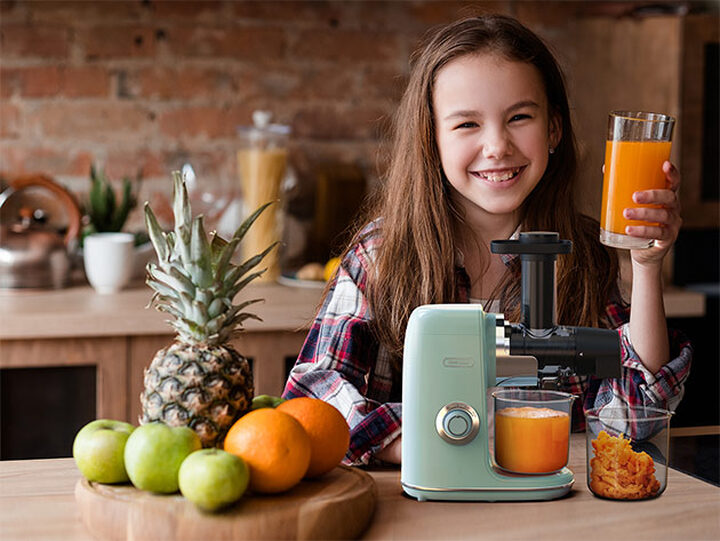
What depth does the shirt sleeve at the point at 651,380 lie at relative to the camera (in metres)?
1.45

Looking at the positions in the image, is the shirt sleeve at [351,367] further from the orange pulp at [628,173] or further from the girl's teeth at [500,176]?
the orange pulp at [628,173]

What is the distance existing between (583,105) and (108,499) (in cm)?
226

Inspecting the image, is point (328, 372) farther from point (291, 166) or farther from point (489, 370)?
point (291, 166)

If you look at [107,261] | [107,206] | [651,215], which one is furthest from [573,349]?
[107,206]

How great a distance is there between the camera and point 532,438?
1162 mm

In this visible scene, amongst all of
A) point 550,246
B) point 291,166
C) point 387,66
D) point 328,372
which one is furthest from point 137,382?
point 550,246

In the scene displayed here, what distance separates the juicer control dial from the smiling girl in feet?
0.68

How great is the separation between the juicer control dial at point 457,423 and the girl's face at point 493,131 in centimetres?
45

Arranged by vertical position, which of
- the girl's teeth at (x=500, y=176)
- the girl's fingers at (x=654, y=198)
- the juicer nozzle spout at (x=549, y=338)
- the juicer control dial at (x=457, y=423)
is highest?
the girl's teeth at (x=500, y=176)

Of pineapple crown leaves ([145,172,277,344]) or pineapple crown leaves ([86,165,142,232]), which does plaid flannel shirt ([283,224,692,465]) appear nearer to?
pineapple crown leaves ([145,172,277,344])

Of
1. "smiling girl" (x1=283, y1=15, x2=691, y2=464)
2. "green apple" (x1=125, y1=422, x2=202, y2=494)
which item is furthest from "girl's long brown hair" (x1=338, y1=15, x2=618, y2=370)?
"green apple" (x1=125, y1=422, x2=202, y2=494)

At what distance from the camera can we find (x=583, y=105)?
2967 mm

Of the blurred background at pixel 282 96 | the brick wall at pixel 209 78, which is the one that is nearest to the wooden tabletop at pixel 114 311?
the blurred background at pixel 282 96

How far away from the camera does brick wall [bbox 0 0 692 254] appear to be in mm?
2764
